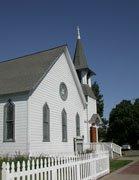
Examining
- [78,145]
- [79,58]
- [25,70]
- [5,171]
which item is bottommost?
[5,171]

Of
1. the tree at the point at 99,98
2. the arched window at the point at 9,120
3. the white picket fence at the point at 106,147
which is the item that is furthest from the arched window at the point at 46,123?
the tree at the point at 99,98

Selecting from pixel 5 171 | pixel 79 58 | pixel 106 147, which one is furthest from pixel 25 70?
pixel 5 171

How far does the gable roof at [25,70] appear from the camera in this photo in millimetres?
22983

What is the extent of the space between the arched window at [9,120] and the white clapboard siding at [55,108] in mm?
1478

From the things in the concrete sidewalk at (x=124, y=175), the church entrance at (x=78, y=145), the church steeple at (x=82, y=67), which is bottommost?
the concrete sidewalk at (x=124, y=175)

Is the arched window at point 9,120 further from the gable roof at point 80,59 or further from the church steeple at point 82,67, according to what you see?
the gable roof at point 80,59

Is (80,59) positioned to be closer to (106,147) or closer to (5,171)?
(106,147)

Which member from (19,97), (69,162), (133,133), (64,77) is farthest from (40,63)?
(133,133)

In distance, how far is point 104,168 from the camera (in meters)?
18.7

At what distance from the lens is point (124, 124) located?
225 ft

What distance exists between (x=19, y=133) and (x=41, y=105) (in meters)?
2.70

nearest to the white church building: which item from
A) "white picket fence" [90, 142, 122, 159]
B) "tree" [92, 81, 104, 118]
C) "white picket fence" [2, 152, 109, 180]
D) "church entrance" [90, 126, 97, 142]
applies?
"white picket fence" [90, 142, 122, 159]

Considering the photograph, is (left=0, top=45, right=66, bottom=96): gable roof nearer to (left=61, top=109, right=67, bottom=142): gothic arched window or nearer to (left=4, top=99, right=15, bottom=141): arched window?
(left=4, top=99, right=15, bottom=141): arched window

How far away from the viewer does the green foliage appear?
221 ft
